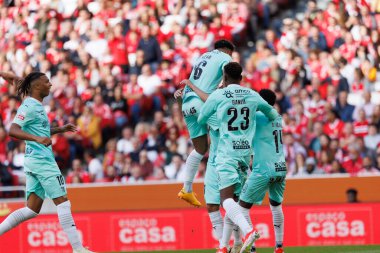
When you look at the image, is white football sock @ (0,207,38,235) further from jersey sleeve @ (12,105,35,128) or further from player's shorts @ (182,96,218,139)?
player's shorts @ (182,96,218,139)

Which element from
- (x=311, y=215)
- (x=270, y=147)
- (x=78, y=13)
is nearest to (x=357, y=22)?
(x=311, y=215)

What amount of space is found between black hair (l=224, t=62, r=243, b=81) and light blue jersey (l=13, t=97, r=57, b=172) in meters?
2.50

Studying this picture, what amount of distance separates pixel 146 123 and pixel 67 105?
6.48 feet

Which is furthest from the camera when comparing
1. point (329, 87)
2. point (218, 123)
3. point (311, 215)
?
point (329, 87)

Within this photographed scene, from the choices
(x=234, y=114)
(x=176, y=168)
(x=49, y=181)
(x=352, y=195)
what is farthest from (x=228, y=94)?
(x=176, y=168)

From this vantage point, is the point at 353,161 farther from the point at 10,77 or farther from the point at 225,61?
the point at 10,77

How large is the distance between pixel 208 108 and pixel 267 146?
1.19m

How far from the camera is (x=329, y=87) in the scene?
22.9 m

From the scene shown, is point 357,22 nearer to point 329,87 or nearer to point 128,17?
point 329,87

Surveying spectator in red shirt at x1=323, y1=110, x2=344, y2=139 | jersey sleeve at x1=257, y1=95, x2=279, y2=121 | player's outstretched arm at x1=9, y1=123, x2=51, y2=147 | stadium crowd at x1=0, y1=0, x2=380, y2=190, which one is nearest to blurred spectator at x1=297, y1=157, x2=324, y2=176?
stadium crowd at x1=0, y1=0, x2=380, y2=190

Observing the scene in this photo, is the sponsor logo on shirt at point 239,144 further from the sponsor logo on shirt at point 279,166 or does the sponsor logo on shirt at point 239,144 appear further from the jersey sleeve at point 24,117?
the jersey sleeve at point 24,117

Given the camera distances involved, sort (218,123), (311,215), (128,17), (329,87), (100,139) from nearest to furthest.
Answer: (218,123) < (311,215) < (329,87) < (100,139) < (128,17)

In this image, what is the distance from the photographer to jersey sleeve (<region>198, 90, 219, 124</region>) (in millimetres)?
14438

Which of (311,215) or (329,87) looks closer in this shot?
(311,215)
